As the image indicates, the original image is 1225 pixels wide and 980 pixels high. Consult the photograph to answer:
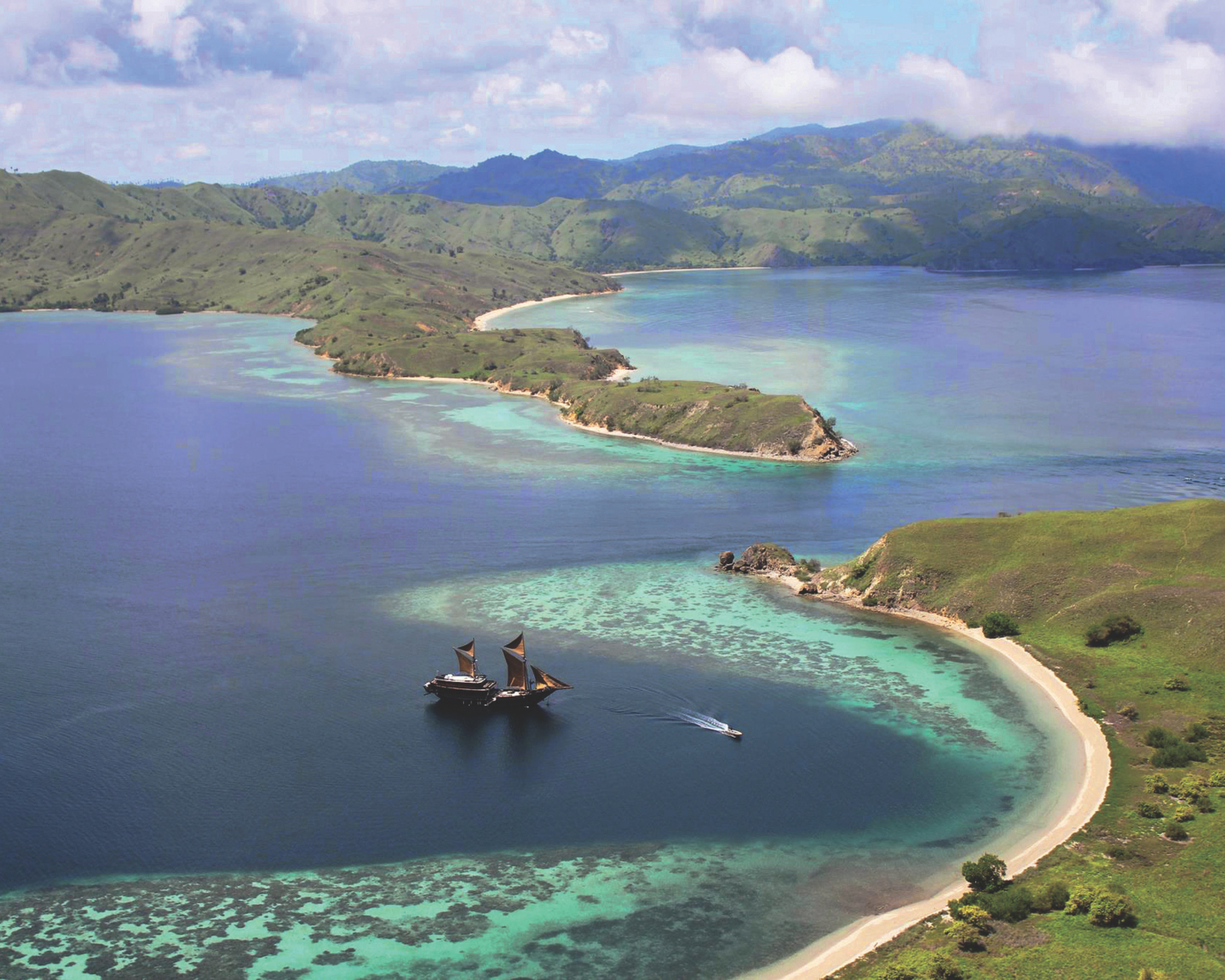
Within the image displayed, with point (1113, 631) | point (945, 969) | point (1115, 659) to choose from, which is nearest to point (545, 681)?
point (945, 969)

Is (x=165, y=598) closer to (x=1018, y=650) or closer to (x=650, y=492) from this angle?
(x=650, y=492)

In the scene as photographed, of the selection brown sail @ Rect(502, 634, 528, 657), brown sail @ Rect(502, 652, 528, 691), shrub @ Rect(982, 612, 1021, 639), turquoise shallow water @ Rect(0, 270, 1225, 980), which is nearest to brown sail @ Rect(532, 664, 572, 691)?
brown sail @ Rect(502, 652, 528, 691)

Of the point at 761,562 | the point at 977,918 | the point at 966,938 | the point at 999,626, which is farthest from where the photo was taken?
the point at 761,562

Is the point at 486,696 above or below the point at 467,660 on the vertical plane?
below

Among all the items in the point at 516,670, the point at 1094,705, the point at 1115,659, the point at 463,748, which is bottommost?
the point at 463,748

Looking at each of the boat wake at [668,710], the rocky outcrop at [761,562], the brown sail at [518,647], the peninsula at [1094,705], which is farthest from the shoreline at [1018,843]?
the brown sail at [518,647]

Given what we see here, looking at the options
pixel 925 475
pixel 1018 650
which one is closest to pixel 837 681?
pixel 1018 650

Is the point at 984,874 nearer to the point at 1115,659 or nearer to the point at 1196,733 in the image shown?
the point at 1196,733
